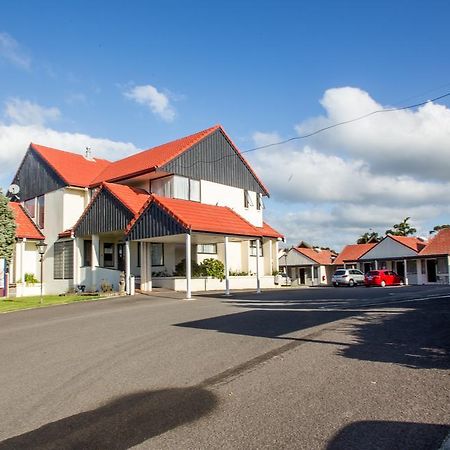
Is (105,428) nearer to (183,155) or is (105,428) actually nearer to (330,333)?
(330,333)

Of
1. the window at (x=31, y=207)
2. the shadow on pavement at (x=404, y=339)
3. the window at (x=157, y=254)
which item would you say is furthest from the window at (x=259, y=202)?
the shadow on pavement at (x=404, y=339)

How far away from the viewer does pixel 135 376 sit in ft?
24.8

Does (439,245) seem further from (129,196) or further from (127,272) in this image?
(127,272)

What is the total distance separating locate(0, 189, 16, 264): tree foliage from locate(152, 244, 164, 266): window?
7495 mm

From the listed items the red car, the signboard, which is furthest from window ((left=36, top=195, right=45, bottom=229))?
the red car

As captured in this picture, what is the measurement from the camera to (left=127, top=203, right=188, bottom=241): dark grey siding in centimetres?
2171

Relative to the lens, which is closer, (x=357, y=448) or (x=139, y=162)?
(x=357, y=448)

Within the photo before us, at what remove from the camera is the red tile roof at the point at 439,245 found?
50750 mm

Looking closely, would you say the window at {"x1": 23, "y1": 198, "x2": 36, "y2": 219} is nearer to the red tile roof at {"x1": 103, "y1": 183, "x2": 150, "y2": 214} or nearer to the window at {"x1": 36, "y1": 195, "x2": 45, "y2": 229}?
A: the window at {"x1": 36, "y1": 195, "x2": 45, "y2": 229}

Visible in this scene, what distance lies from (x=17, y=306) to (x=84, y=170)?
579 inches

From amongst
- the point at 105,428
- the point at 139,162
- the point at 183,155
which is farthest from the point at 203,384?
the point at 139,162

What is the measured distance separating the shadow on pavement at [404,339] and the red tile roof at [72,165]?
75.7ft

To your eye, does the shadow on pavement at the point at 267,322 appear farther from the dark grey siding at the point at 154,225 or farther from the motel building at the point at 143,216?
the motel building at the point at 143,216

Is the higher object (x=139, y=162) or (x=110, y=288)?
(x=139, y=162)
